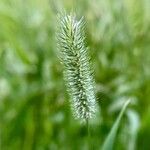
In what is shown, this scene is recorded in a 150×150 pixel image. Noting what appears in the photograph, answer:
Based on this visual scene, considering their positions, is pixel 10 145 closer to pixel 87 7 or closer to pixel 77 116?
pixel 87 7

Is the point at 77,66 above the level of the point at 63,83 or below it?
below

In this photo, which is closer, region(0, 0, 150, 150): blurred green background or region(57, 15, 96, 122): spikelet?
region(57, 15, 96, 122): spikelet

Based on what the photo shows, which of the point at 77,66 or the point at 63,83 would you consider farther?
the point at 63,83

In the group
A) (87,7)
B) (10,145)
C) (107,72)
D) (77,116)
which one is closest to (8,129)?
(10,145)

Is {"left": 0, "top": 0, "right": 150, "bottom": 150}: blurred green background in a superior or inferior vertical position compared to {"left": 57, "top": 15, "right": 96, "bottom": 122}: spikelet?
superior
